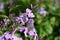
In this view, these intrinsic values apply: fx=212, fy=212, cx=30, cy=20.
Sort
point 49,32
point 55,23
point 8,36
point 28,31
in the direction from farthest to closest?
1. point 55,23
2. point 49,32
3. point 28,31
4. point 8,36

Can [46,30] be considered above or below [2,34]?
below

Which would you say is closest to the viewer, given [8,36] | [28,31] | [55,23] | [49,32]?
[8,36]

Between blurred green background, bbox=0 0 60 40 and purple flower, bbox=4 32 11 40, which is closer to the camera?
purple flower, bbox=4 32 11 40

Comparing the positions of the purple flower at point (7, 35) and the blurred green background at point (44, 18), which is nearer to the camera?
the purple flower at point (7, 35)

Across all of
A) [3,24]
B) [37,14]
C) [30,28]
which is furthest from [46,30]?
[3,24]

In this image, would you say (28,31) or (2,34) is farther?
(28,31)

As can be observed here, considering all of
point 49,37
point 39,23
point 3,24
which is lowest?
point 49,37

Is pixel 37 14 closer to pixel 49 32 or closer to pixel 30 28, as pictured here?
pixel 49 32

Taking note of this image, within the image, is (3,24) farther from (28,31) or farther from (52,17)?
(52,17)

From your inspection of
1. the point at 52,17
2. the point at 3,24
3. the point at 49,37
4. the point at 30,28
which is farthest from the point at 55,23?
the point at 3,24

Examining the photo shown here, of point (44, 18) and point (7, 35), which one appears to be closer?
point (7, 35)
